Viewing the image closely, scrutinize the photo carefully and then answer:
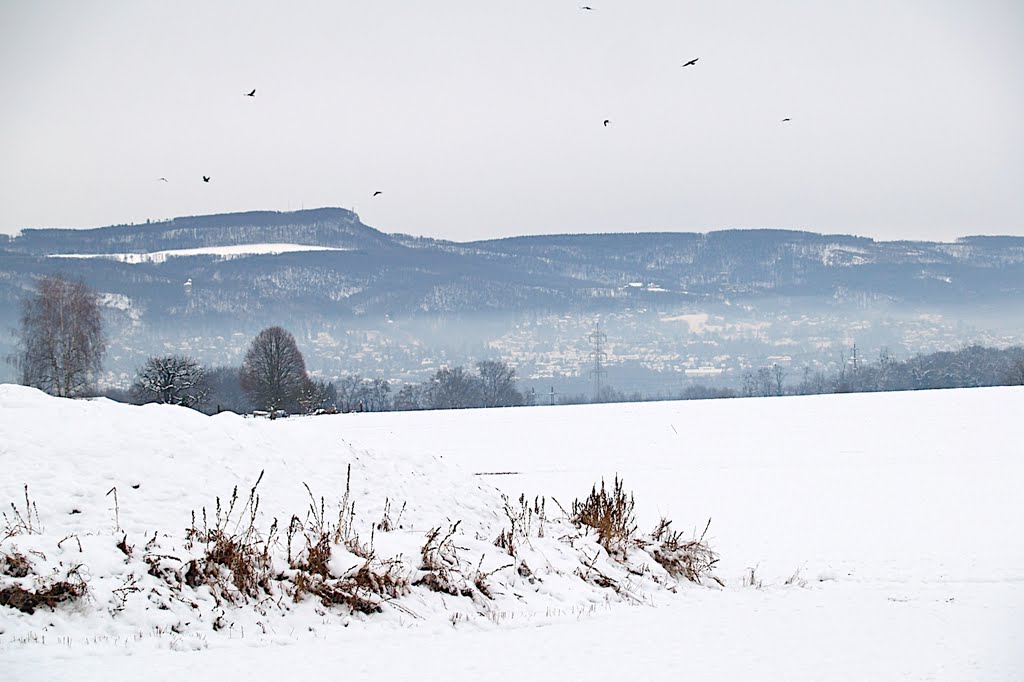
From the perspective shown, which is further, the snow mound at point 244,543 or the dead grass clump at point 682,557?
the dead grass clump at point 682,557

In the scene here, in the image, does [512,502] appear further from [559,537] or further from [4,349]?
[4,349]

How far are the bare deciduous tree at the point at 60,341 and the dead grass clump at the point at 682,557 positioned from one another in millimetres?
46512

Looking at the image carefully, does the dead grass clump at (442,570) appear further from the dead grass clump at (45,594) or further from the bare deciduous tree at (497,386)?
the bare deciduous tree at (497,386)

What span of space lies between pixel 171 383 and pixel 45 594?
5316 centimetres

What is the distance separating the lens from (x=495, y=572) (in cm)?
1000

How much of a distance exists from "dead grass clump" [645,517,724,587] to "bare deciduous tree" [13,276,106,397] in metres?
46.5

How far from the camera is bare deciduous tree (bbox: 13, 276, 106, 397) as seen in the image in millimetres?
52906

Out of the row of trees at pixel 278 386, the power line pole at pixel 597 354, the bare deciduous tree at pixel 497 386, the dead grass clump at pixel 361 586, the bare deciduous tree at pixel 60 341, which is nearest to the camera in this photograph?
the dead grass clump at pixel 361 586

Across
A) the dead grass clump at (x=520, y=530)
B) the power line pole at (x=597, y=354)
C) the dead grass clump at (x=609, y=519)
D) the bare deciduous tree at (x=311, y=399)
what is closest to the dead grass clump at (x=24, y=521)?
the dead grass clump at (x=520, y=530)

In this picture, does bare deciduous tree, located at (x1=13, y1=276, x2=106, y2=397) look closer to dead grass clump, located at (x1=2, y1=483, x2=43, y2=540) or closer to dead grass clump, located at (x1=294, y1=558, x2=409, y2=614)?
dead grass clump, located at (x1=2, y1=483, x2=43, y2=540)

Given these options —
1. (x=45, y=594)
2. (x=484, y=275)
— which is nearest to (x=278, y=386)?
(x=45, y=594)

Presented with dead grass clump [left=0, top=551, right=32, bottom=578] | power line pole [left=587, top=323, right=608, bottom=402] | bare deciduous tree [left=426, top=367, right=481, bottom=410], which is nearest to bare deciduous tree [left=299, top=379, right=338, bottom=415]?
bare deciduous tree [left=426, top=367, right=481, bottom=410]

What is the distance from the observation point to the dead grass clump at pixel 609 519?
1146cm

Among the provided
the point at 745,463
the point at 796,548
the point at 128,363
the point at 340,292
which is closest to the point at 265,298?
the point at 340,292
